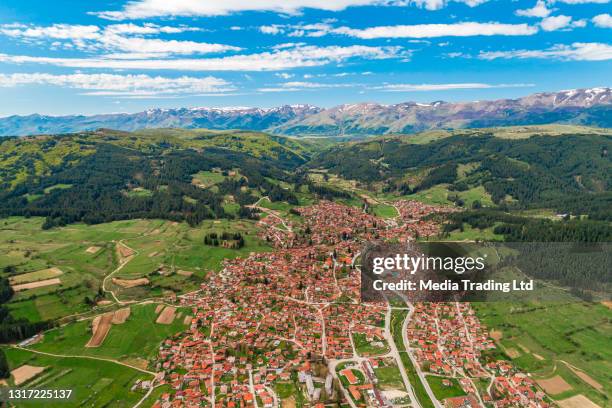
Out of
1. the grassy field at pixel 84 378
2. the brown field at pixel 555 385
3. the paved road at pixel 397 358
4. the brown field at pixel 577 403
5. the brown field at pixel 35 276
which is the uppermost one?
the brown field at pixel 35 276

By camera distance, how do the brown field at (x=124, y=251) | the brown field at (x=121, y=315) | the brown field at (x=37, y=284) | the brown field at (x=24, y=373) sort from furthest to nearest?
the brown field at (x=124, y=251) < the brown field at (x=37, y=284) < the brown field at (x=121, y=315) < the brown field at (x=24, y=373)

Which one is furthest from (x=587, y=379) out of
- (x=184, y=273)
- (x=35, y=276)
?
(x=35, y=276)

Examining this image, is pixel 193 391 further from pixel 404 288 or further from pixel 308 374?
pixel 404 288

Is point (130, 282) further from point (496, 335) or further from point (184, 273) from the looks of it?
point (496, 335)

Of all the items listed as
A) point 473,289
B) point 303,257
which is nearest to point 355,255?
point 303,257

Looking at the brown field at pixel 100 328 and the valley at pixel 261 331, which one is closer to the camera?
the valley at pixel 261 331

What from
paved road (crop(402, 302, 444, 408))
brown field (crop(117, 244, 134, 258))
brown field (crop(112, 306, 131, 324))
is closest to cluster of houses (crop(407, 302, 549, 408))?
paved road (crop(402, 302, 444, 408))

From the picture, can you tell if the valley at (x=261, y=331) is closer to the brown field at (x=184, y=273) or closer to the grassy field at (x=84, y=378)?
the grassy field at (x=84, y=378)

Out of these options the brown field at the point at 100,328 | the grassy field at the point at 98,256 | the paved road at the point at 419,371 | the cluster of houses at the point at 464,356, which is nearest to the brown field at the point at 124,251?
the grassy field at the point at 98,256
